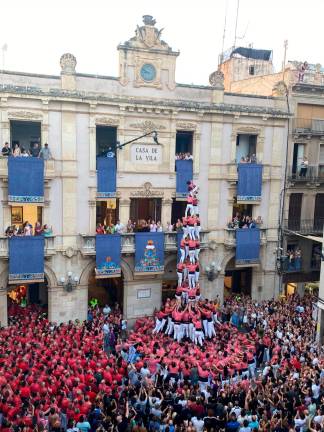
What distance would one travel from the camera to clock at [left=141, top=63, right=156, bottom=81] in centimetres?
3112

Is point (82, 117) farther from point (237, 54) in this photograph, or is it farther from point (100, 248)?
point (237, 54)

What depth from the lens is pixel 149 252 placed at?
31.6 meters

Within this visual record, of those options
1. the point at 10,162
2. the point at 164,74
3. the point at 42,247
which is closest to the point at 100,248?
A: the point at 42,247

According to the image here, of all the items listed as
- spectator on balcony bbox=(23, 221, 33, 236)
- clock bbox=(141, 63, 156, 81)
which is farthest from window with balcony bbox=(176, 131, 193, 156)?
spectator on balcony bbox=(23, 221, 33, 236)

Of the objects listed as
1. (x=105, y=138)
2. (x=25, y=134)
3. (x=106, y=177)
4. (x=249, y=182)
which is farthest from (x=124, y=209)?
(x=249, y=182)

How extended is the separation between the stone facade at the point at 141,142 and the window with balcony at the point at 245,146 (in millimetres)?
633

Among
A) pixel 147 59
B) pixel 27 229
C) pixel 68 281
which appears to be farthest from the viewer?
pixel 147 59

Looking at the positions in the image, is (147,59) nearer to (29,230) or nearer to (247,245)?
(29,230)

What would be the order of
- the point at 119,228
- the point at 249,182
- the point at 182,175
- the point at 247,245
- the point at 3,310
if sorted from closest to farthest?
the point at 3,310 < the point at 119,228 < the point at 182,175 < the point at 249,182 < the point at 247,245

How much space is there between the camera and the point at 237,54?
4441 centimetres

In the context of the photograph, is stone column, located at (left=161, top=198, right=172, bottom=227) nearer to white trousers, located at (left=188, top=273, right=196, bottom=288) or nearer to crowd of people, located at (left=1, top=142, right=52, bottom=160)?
white trousers, located at (left=188, top=273, right=196, bottom=288)

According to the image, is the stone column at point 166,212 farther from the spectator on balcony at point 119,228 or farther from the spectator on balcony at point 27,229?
the spectator on balcony at point 27,229

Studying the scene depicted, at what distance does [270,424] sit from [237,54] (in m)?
35.5

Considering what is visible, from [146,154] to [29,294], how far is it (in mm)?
13019
